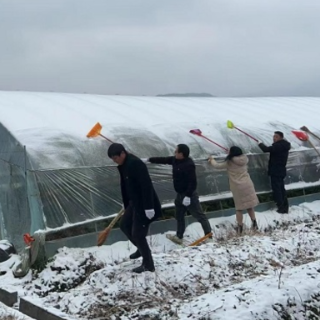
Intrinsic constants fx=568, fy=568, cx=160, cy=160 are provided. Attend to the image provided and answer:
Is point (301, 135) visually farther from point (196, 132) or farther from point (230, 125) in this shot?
point (196, 132)

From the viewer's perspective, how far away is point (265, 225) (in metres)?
10.2

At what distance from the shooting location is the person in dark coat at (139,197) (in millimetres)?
6422

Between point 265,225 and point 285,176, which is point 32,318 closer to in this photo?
point 265,225

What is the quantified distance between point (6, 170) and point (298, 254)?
15.7 ft

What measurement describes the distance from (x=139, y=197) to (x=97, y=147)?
10.3 ft

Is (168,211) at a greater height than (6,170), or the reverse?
(6,170)

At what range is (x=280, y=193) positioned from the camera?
11.1m

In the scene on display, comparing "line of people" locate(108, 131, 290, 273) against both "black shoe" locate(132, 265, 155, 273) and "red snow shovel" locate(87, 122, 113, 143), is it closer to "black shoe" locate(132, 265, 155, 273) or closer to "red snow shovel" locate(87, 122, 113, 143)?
"black shoe" locate(132, 265, 155, 273)

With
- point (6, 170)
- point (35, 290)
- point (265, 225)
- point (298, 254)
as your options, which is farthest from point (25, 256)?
point (265, 225)

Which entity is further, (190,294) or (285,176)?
(285,176)

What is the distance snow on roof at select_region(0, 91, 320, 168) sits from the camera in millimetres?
9180

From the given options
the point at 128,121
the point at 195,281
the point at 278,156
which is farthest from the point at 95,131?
the point at 195,281

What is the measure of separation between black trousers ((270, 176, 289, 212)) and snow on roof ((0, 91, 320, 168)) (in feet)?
3.60

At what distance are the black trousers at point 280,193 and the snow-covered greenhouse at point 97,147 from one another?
0.38 m
